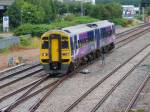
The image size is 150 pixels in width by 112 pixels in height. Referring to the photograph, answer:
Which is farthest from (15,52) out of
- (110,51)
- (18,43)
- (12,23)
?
(12,23)

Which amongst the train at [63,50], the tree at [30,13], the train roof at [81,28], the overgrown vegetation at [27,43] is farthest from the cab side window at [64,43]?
the tree at [30,13]

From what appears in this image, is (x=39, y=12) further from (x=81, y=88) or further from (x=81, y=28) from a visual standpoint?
(x=81, y=88)

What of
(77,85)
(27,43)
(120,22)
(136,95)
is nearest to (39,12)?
(120,22)

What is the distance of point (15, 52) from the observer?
44438mm

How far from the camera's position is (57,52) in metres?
28.6

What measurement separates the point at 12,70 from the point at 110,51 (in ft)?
41.0

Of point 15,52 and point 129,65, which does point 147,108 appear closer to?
point 129,65

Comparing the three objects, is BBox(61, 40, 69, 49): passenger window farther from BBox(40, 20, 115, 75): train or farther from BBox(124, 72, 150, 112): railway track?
BBox(124, 72, 150, 112): railway track

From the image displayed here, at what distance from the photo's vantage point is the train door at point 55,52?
28594mm

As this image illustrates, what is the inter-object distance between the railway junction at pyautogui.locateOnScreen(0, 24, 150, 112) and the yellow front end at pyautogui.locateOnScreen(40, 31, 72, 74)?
606mm

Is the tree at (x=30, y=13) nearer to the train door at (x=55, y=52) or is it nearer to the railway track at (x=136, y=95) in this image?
the train door at (x=55, y=52)

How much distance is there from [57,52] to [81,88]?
13.6ft

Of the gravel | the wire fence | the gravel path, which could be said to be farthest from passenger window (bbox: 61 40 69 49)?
the wire fence

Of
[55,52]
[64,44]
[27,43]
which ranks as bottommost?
[27,43]
